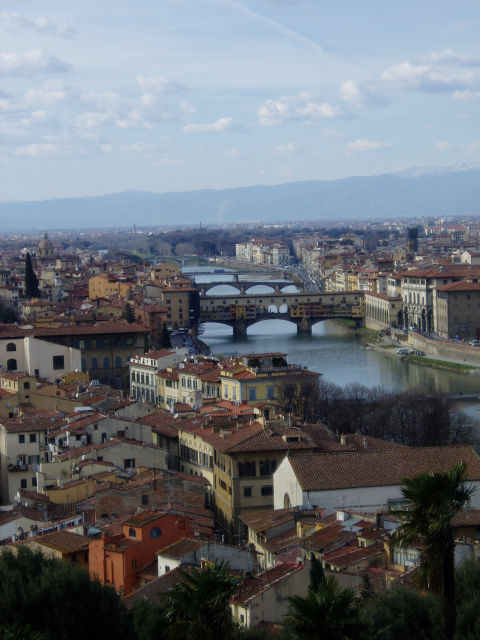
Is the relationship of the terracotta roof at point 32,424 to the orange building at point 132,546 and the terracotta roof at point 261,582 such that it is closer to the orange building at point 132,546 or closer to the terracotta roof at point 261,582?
the orange building at point 132,546

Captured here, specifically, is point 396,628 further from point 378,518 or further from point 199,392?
point 199,392

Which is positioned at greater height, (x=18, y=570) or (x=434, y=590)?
(x=434, y=590)

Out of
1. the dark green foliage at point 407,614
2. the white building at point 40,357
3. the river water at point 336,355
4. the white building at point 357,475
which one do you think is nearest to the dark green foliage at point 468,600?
the dark green foliage at point 407,614

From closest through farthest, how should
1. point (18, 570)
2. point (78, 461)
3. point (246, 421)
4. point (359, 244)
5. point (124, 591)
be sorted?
1. point (18, 570)
2. point (124, 591)
3. point (78, 461)
4. point (246, 421)
5. point (359, 244)

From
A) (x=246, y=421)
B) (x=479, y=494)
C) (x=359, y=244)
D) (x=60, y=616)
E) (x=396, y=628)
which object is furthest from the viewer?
(x=359, y=244)

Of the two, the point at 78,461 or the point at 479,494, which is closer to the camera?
the point at 479,494

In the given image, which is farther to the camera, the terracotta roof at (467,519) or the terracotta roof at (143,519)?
the terracotta roof at (143,519)

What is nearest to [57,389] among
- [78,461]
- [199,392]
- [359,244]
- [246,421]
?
[199,392]

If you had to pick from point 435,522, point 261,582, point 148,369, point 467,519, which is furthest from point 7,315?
point 435,522
